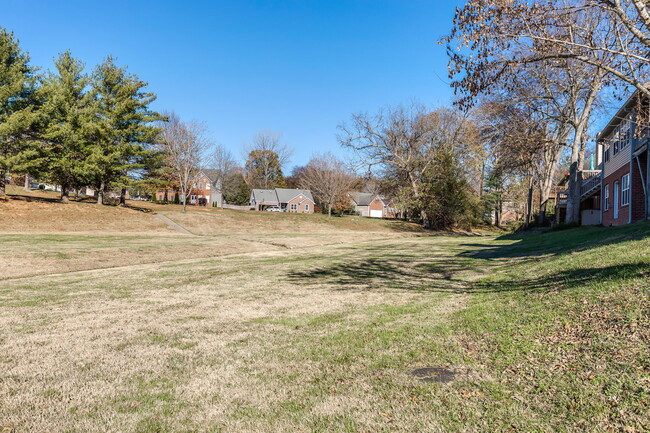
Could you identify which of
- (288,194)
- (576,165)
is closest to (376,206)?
(288,194)

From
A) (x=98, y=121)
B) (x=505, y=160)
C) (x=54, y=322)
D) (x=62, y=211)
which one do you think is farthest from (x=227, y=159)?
(x=54, y=322)

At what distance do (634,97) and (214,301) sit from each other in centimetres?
1839

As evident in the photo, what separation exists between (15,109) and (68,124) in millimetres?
3676

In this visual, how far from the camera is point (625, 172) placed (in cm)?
1995

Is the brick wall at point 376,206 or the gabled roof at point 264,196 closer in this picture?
the gabled roof at point 264,196

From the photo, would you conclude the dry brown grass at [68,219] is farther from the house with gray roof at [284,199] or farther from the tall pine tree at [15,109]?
the house with gray roof at [284,199]

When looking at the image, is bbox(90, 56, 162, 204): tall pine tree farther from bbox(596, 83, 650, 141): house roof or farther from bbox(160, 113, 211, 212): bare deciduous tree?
bbox(596, 83, 650, 141): house roof

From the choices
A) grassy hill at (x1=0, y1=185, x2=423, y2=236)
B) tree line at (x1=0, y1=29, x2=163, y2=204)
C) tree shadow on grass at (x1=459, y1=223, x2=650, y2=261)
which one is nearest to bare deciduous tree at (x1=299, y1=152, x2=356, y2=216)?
grassy hill at (x1=0, y1=185, x2=423, y2=236)

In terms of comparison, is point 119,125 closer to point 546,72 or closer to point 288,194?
point 546,72

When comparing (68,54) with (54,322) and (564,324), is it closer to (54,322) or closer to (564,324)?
(54,322)

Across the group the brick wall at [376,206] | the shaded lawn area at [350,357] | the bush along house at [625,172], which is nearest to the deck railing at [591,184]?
the bush along house at [625,172]

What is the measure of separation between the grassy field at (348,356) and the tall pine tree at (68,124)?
98.8ft

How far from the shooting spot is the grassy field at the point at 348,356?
308 cm

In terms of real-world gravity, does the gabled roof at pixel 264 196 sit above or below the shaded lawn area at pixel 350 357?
above
